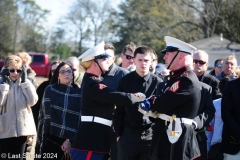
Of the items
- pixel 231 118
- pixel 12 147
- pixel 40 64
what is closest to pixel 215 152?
pixel 231 118

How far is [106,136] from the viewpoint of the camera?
17.0 ft

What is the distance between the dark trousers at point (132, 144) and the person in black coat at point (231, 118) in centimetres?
98

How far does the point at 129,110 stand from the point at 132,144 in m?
0.43

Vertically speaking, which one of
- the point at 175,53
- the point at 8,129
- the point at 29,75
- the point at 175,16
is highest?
the point at 175,16

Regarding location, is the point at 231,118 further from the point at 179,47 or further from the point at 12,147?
the point at 12,147

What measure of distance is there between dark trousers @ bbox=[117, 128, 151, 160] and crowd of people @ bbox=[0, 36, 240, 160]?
0.01 meters

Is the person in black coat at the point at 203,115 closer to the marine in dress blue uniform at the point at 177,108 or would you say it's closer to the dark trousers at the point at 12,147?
the marine in dress blue uniform at the point at 177,108

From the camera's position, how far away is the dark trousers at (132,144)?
5.59 m

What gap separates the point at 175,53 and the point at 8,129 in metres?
3.15

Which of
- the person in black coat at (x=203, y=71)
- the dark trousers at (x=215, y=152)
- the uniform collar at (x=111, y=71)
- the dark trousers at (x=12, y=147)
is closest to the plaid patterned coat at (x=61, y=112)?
the dark trousers at (x=12, y=147)

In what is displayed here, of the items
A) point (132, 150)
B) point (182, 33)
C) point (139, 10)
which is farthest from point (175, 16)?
point (132, 150)

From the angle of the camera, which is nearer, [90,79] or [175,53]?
[175,53]

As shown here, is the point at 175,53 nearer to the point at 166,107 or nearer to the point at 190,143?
the point at 166,107

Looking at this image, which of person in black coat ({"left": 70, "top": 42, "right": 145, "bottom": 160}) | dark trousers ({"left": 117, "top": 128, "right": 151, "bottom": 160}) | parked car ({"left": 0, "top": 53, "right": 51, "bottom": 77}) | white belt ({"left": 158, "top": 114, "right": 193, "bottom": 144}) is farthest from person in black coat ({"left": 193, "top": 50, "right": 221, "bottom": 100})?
parked car ({"left": 0, "top": 53, "right": 51, "bottom": 77})
